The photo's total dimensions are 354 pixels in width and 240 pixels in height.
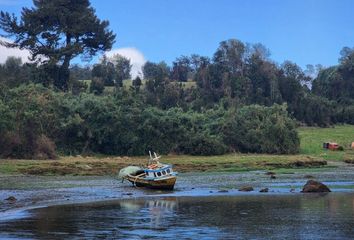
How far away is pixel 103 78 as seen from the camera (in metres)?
128

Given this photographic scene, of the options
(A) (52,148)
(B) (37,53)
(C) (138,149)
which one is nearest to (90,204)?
(A) (52,148)

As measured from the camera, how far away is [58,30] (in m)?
94.9

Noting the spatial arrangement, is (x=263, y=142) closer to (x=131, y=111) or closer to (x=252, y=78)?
(x=131, y=111)

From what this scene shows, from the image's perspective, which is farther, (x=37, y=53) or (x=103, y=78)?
(x=103, y=78)

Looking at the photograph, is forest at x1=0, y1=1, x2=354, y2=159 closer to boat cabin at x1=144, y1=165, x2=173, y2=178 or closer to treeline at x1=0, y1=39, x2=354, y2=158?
treeline at x1=0, y1=39, x2=354, y2=158

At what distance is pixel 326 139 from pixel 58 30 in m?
45.9

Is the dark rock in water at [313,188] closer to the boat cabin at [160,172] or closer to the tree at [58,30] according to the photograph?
the boat cabin at [160,172]

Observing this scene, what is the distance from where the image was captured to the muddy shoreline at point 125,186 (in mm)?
38594

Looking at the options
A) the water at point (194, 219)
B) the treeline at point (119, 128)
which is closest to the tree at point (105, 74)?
the treeline at point (119, 128)

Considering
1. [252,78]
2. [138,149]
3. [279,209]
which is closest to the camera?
[279,209]

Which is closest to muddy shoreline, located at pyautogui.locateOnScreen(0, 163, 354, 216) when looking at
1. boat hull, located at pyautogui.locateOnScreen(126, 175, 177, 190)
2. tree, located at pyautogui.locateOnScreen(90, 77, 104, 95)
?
boat hull, located at pyautogui.locateOnScreen(126, 175, 177, 190)

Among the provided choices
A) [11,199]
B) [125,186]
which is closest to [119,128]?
[125,186]

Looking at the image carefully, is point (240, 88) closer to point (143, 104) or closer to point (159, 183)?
point (143, 104)

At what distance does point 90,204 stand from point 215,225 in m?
11.5
